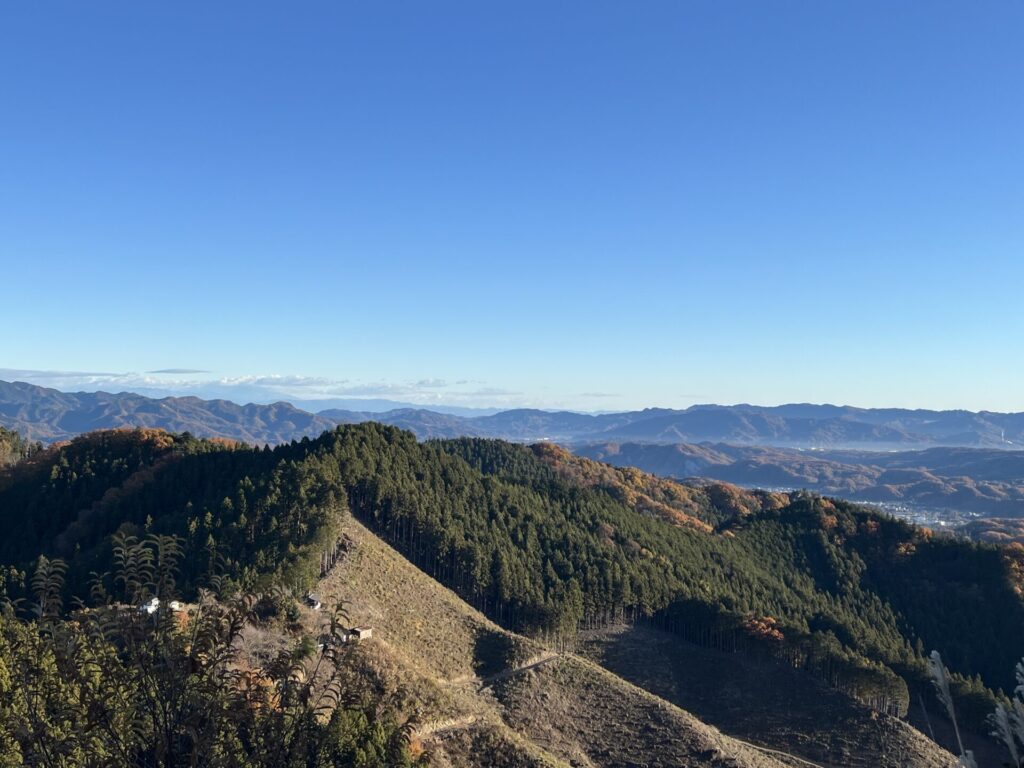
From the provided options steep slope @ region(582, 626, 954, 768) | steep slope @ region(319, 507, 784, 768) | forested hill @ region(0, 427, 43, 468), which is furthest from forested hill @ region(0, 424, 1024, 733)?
forested hill @ region(0, 427, 43, 468)

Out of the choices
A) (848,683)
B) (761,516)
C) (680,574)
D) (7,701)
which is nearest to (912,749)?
(848,683)

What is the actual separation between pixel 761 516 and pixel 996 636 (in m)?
59.9

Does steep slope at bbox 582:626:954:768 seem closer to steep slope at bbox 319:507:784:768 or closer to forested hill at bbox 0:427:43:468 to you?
steep slope at bbox 319:507:784:768

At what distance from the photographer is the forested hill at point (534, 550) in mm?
89250


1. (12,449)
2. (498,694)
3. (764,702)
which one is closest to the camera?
(498,694)

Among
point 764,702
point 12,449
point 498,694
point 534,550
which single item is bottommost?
point 764,702

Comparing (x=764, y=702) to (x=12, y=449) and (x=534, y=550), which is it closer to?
(x=534, y=550)

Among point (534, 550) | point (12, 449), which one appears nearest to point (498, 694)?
point (534, 550)

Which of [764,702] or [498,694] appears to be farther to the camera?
[764,702]

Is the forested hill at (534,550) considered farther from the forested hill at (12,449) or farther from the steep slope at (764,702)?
the forested hill at (12,449)

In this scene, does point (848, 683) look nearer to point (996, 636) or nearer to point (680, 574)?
point (680, 574)

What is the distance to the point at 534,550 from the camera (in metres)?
110

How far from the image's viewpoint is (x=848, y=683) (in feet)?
286

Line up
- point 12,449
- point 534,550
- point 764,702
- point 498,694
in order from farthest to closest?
point 12,449 < point 534,550 < point 764,702 < point 498,694
